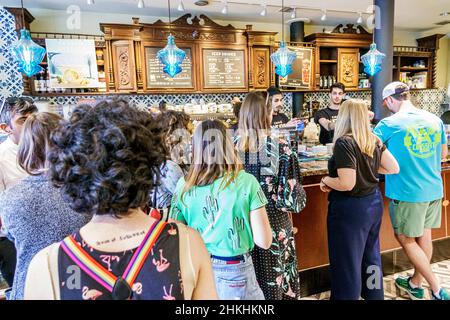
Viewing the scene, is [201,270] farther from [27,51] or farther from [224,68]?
[224,68]

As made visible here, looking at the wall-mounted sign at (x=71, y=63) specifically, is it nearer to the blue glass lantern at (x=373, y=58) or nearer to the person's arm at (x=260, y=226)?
the blue glass lantern at (x=373, y=58)

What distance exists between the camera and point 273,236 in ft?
5.95

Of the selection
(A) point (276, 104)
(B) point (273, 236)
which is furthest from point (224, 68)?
(B) point (273, 236)

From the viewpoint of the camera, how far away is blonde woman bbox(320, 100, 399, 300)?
192 centimetres

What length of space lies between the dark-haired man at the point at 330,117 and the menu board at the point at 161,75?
206cm

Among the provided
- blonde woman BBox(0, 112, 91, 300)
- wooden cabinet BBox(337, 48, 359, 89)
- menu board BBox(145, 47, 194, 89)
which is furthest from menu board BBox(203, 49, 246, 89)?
blonde woman BBox(0, 112, 91, 300)

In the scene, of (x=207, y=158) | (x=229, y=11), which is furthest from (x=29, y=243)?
(x=229, y=11)

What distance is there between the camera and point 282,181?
177 cm

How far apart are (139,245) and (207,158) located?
28.0 inches

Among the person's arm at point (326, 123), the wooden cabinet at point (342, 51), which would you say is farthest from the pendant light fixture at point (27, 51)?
the wooden cabinet at point (342, 51)

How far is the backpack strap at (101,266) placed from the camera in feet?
2.22

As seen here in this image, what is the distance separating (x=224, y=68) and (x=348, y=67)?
2438 millimetres

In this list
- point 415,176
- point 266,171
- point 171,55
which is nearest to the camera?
point 266,171

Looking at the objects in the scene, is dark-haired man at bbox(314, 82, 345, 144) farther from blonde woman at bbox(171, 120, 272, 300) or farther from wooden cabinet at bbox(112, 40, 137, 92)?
blonde woman at bbox(171, 120, 272, 300)
